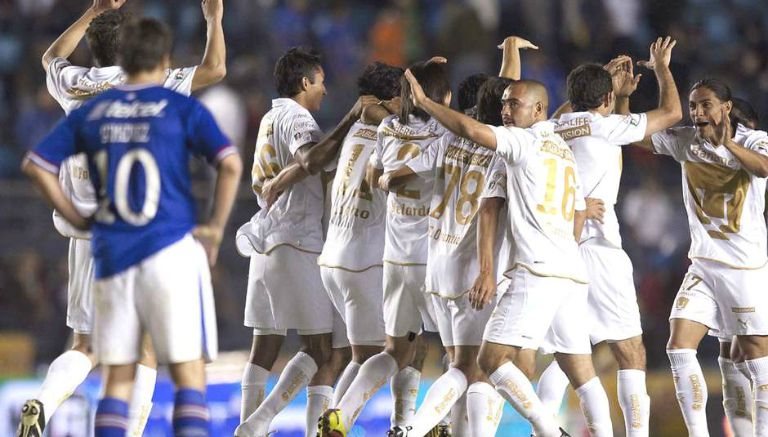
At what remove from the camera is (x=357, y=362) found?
357 inches

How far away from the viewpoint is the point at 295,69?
30.4ft

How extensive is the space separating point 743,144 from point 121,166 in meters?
4.43

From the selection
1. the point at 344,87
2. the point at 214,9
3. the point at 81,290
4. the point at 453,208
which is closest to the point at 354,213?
the point at 453,208

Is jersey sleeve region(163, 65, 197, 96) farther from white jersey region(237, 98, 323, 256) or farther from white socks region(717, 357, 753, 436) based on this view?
white socks region(717, 357, 753, 436)

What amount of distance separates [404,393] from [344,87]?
25.9 feet

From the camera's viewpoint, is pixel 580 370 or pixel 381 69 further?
pixel 381 69

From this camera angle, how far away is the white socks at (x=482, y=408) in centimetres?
809

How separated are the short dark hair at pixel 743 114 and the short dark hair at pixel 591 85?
3.96ft

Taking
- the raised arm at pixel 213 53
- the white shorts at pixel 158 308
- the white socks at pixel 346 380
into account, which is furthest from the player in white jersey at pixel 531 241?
the white shorts at pixel 158 308

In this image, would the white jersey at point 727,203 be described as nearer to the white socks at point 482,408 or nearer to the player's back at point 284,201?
the white socks at point 482,408

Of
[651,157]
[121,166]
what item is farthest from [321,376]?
[651,157]

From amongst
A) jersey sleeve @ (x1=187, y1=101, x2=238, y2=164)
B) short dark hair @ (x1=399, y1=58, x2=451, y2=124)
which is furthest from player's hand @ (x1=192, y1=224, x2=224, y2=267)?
short dark hair @ (x1=399, y1=58, x2=451, y2=124)

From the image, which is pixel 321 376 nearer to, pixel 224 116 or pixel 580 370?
pixel 580 370

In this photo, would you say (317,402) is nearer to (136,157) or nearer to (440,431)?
(440,431)
